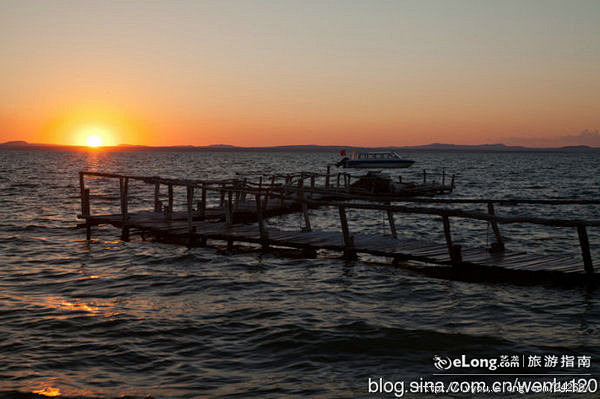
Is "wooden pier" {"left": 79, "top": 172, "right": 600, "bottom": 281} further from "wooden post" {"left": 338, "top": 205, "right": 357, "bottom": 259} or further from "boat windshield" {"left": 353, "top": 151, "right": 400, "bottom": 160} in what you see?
"boat windshield" {"left": 353, "top": 151, "right": 400, "bottom": 160}

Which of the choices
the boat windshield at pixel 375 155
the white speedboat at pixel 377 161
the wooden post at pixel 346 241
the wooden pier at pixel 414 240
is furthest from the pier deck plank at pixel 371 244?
the boat windshield at pixel 375 155

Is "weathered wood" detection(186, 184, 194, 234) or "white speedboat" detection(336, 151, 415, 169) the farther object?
"white speedboat" detection(336, 151, 415, 169)

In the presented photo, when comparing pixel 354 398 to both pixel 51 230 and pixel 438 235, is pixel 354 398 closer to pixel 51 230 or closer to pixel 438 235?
pixel 438 235

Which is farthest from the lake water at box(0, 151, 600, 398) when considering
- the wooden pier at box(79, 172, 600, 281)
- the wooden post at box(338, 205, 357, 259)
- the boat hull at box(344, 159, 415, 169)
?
the boat hull at box(344, 159, 415, 169)

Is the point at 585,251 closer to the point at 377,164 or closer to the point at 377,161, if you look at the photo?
the point at 377,164

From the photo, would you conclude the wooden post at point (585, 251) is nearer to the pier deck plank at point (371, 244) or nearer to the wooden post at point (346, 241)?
the pier deck plank at point (371, 244)

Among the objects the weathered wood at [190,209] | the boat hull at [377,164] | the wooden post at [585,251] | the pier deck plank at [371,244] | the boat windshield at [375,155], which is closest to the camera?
the wooden post at [585,251]

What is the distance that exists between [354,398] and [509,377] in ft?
7.57

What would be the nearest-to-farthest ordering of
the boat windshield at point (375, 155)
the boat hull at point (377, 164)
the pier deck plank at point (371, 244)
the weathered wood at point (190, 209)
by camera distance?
the pier deck plank at point (371, 244)
the weathered wood at point (190, 209)
the boat hull at point (377, 164)
the boat windshield at point (375, 155)

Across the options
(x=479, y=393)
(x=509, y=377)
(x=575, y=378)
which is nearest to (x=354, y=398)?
(x=479, y=393)

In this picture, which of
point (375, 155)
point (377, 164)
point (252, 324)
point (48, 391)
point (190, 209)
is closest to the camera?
point (48, 391)

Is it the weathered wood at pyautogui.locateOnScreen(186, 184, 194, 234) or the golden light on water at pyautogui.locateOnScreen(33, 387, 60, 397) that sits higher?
the weathered wood at pyautogui.locateOnScreen(186, 184, 194, 234)

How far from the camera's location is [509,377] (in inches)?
316

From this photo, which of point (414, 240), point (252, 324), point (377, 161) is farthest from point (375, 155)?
point (252, 324)
